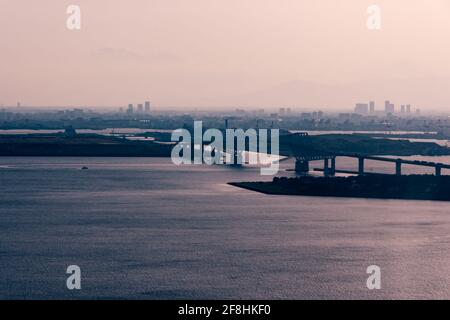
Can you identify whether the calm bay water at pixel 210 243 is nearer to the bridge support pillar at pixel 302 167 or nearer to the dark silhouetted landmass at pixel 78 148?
the bridge support pillar at pixel 302 167

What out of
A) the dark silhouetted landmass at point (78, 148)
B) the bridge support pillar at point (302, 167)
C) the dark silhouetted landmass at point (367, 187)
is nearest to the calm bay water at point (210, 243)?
the dark silhouetted landmass at point (367, 187)

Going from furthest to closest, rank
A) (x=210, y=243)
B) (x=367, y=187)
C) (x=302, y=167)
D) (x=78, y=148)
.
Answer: (x=78, y=148)
(x=302, y=167)
(x=367, y=187)
(x=210, y=243)

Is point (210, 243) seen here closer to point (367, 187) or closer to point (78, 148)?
point (367, 187)

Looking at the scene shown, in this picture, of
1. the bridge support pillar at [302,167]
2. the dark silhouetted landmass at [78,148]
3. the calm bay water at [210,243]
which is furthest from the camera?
the dark silhouetted landmass at [78,148]

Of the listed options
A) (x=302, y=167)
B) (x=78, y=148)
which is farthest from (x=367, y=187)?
(x=78, y=148)

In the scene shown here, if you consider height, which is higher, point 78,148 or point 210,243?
point 78,148

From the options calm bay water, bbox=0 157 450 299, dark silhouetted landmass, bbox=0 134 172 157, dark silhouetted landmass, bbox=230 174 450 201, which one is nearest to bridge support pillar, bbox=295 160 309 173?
dark silhouetted landmass, bbox=230 174 450 201
